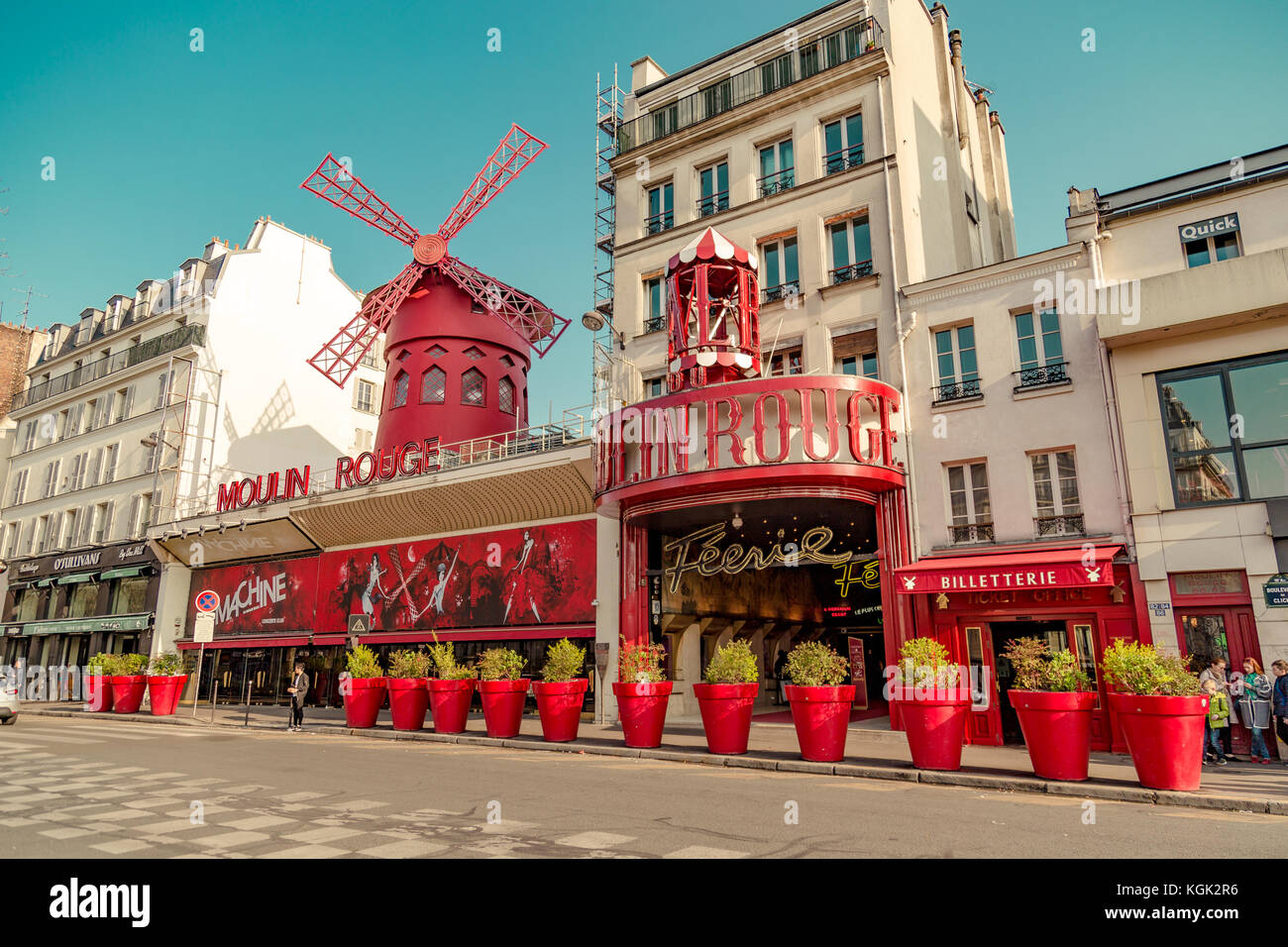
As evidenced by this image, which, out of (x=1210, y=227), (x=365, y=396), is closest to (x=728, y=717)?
(x=1210, y=227)

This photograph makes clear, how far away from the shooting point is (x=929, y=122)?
2016 cm

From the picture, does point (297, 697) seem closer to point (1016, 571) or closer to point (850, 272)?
point (1016, 571)

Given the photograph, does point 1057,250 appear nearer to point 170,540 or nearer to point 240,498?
point 240,498

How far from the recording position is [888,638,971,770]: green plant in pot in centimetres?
1044

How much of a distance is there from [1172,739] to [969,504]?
701cm

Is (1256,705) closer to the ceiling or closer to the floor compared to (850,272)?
closer to the floor

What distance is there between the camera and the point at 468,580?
22.6 m

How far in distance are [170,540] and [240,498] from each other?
157 inches

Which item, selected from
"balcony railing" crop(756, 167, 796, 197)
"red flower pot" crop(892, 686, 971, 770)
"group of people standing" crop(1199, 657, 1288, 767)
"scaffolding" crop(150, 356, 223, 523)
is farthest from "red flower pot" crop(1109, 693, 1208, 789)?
"scaffolding" crop(150, 356, 223, 523)

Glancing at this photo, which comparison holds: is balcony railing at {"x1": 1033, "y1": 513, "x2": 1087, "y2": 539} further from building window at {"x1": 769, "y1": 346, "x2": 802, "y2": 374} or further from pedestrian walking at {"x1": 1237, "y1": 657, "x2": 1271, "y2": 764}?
building window at {"x1": 769, "y1": 346, "x2": 802, "y2": 374}

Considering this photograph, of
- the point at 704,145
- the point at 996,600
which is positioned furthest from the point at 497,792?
the point at 704,145

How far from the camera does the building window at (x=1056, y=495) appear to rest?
1422cm

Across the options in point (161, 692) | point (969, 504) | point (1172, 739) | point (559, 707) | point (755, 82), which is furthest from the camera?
point (161, 692)

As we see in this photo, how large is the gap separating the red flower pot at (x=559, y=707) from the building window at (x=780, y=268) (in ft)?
32.0
